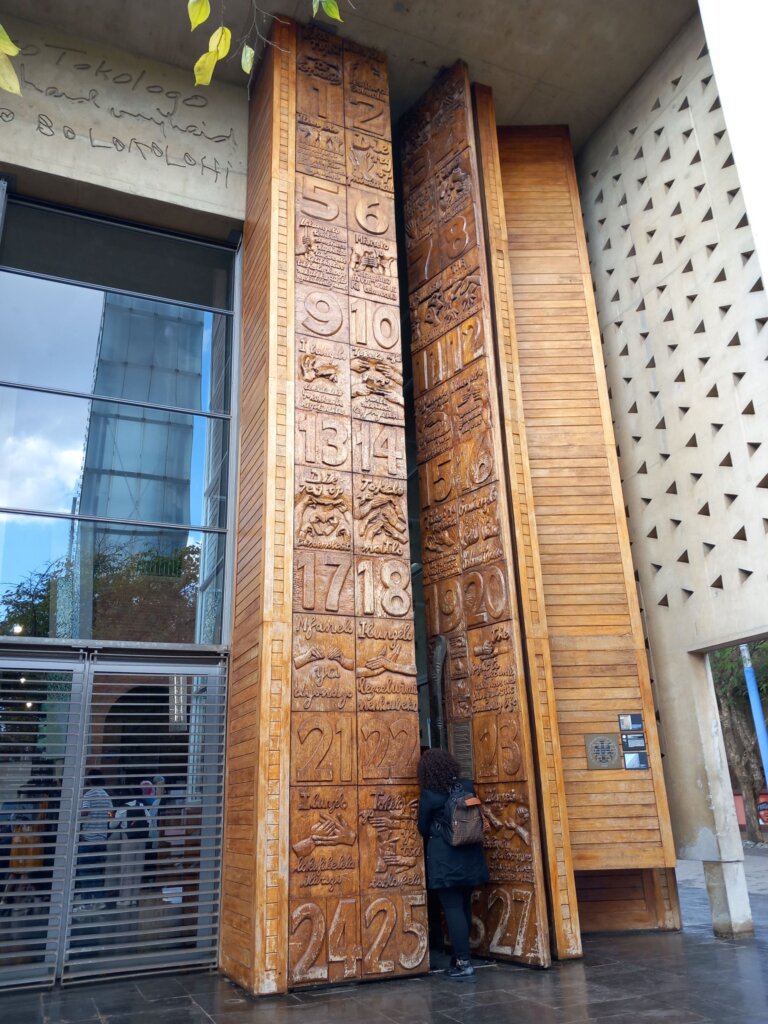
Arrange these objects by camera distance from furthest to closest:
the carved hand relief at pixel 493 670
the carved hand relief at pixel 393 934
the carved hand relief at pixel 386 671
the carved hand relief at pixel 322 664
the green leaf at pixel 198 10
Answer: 1. the carved hand relief at pixel 493 670
2. the carved hand relief at pixel 386 671
3. the carved hand relief at pixel 322 664
4. the carved hand relief at pixel 393 934
5. the green leaf at pixel 198 10

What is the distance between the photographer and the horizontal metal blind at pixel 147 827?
6289 millimetres

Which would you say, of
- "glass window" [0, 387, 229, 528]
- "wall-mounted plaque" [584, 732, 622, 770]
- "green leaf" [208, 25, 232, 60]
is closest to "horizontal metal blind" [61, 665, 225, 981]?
"glass window" [0, 387, 229, 528]

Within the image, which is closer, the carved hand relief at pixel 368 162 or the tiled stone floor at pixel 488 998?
the tiled stone floor at pixel 488 998

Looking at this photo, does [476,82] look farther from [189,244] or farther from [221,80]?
[189,244]

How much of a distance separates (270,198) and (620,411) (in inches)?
172

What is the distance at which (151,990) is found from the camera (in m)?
5.80

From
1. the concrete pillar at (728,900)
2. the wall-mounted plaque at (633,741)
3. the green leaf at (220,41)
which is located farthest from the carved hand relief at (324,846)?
the green leaf at (220,41)

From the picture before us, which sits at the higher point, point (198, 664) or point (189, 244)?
point (189, 244)

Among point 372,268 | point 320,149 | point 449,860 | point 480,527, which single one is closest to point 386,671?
point 449,860

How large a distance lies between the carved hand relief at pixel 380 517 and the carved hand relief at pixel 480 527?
73 centimetres

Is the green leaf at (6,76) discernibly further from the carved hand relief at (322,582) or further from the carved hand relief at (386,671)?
the carved hand relief at (386,671)

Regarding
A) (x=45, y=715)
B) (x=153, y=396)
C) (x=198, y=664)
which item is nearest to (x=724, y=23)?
(x=153, y=396)

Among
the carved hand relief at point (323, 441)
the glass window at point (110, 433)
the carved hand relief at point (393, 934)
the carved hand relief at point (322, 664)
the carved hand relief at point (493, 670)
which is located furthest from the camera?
the glass window at point (110, 433)

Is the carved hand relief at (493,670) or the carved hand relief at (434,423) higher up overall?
the carved hand relief at (434,423)
